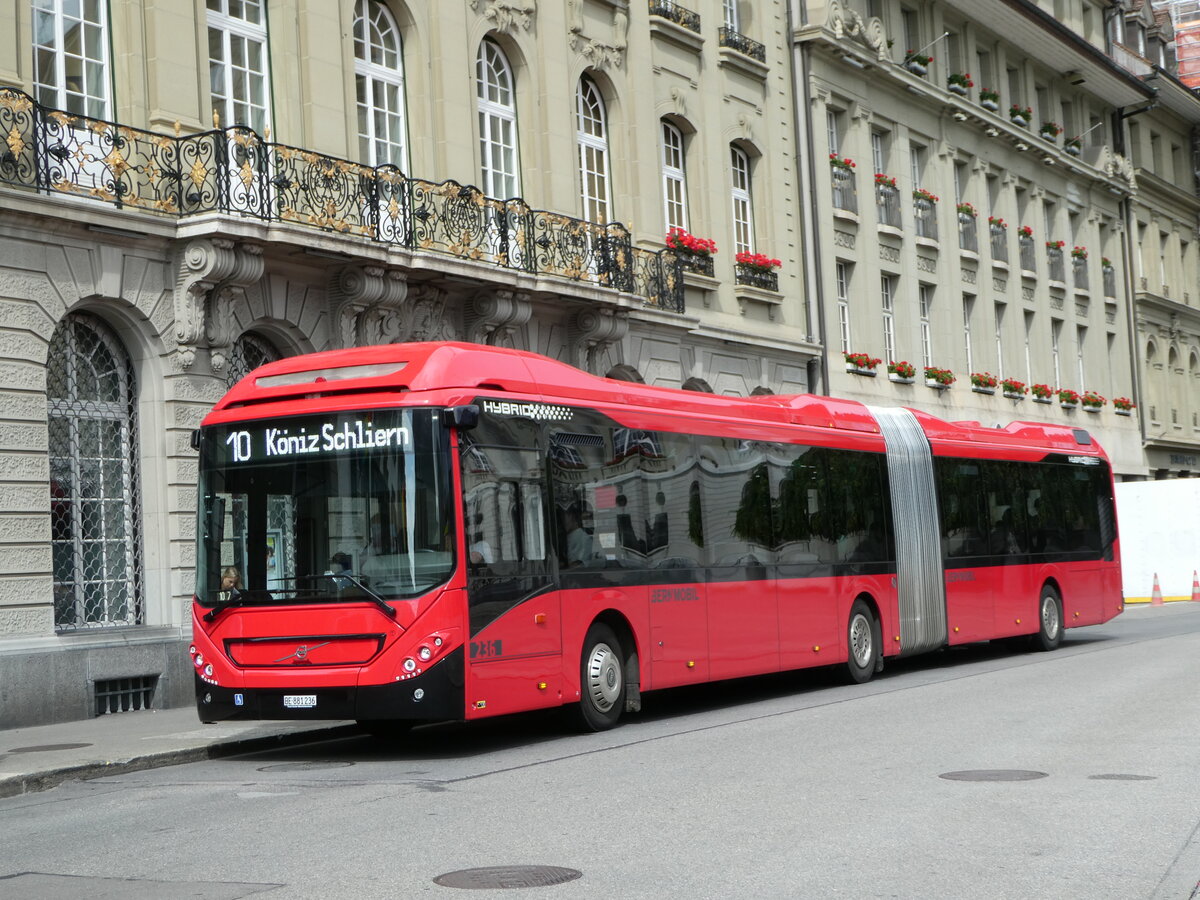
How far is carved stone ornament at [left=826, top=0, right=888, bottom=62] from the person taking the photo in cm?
3356

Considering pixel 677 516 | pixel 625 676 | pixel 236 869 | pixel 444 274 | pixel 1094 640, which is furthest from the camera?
pixel 1094 640

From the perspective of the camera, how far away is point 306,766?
41.9 feet

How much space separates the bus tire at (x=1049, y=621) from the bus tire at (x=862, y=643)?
5165 mm

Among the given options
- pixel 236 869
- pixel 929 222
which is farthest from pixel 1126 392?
pixel 236 869

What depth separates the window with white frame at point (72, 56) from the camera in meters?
17.6

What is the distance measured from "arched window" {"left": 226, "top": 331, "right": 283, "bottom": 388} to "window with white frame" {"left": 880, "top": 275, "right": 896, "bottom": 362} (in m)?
18.4

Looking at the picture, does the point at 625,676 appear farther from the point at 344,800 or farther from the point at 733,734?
the point at 344,800

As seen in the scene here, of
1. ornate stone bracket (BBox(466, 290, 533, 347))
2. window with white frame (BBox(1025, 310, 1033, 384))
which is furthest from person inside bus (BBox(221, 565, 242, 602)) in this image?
window with white frame (BBox(1025, 310, 1033, 384))

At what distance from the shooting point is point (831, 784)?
10.3 meters

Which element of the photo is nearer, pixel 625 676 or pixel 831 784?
pixel 831 784

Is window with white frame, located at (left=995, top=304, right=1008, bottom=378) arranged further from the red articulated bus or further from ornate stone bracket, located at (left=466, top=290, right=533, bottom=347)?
the red articulated bus

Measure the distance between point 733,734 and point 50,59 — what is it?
10039 millimetres

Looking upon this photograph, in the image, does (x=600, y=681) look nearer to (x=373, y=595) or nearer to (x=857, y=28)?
(x=373, y=595)

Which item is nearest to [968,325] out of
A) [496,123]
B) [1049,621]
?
[1049,621]
